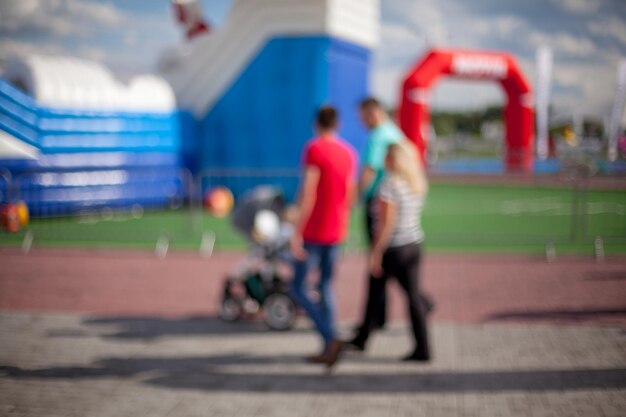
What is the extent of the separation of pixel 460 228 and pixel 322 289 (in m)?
8.54

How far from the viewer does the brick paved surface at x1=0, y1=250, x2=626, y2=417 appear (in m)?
4.91

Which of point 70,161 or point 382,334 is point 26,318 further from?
point 70,161

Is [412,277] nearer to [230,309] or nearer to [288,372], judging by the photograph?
[288,372]

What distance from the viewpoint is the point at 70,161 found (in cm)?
1622

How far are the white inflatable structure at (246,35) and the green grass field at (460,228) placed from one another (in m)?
3.35

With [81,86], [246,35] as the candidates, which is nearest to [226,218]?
[81,86]

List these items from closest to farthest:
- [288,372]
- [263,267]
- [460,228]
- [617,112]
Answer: [288,372], [263,267], [617,112], [460,228]

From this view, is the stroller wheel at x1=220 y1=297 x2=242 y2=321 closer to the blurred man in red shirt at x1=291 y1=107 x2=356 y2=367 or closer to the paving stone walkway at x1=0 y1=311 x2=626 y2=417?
the paving stone walkway at x1=0 y1=311 x2=626 y2=417

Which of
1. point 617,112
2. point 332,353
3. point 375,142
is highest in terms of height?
point 617,112

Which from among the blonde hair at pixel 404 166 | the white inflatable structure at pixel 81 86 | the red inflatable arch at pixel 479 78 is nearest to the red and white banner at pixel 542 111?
the red inflatable arch at pixel 479 78

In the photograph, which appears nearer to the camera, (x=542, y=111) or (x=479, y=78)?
(x=479, y=78)

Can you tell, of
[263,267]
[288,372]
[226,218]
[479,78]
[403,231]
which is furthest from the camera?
[479,78]

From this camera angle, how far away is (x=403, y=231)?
590 centimetres

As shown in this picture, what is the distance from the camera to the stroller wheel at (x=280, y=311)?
22.9ft
